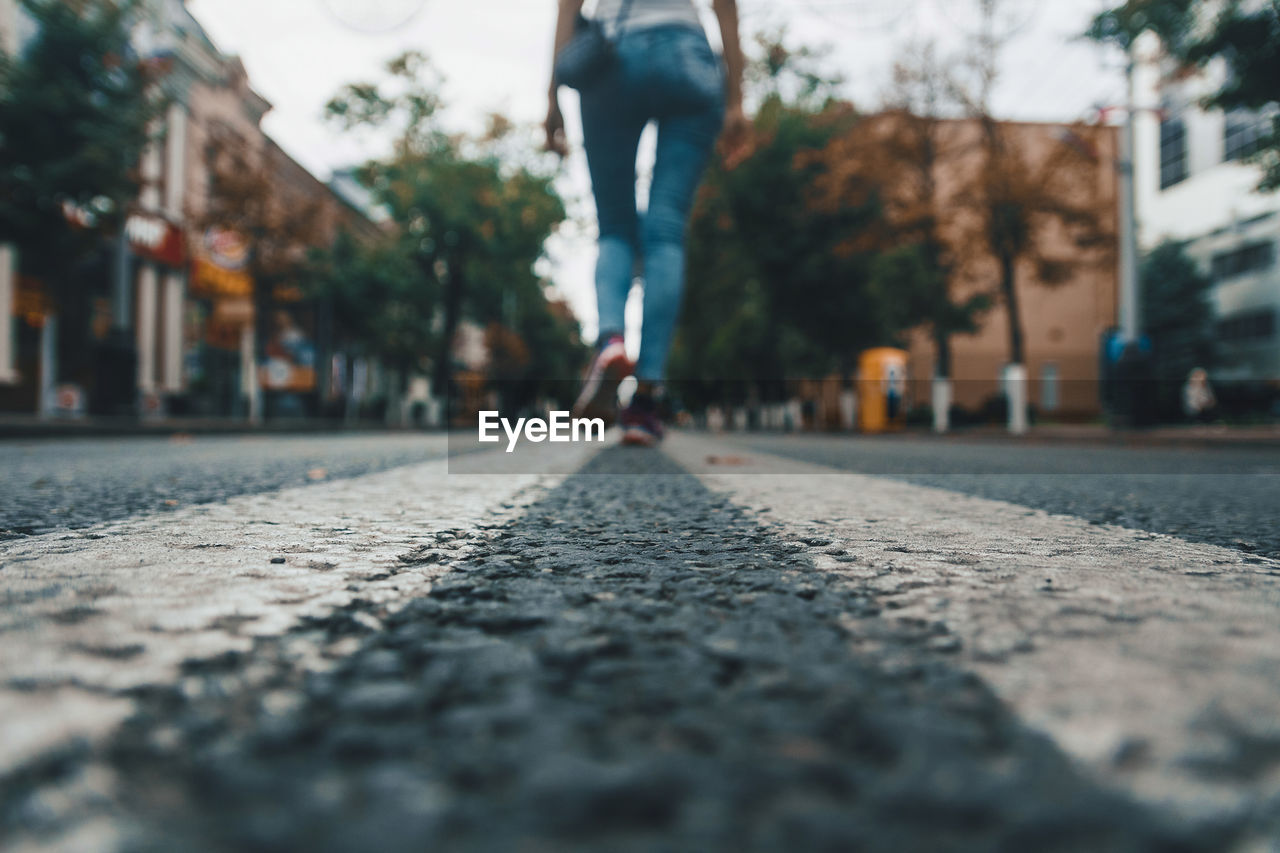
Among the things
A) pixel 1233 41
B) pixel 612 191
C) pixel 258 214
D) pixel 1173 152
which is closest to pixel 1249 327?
pixel 1173 152

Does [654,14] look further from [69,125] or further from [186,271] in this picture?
[186,271]

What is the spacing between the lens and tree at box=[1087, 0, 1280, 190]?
904 centimetres

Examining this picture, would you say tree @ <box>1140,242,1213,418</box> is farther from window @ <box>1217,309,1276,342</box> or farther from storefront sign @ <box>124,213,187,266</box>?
storefront sign @ <box>124,213,187,266</box>

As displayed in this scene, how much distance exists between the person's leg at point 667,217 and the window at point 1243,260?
3915 centimetres

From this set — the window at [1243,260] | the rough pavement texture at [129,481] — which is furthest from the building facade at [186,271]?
the window at [1243,260]

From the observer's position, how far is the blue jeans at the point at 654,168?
16.4ft

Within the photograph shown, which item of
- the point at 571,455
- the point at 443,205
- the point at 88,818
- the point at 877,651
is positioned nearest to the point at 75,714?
the point at 88,818

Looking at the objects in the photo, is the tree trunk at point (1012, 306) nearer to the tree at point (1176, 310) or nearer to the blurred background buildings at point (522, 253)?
the blurred background buildings at point (522, 253)

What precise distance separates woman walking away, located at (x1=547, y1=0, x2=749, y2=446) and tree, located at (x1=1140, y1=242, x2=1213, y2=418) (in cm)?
3799

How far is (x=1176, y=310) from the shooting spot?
38000 mm

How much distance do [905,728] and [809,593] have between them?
54 cm

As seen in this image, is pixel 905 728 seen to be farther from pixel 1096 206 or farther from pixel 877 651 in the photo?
pixel 1096 206

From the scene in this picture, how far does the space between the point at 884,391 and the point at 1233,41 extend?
11539 millimetres

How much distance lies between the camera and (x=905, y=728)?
26.0 inches
